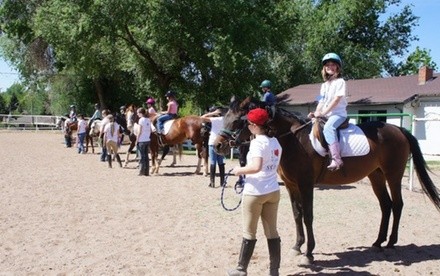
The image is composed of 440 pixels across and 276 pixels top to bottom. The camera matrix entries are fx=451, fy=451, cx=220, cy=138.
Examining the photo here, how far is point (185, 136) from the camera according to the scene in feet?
48.4

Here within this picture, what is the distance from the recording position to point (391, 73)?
47.4 m

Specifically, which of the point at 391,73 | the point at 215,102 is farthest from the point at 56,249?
the point at 391,73

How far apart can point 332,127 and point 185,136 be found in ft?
30.2

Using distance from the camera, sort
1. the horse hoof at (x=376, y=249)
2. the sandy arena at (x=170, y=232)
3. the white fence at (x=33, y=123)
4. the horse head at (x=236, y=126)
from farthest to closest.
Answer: the white fence at (x=33, y=123) → the horse hoof at (x=376, y=249) → the horse head at (x=236, y=126) → the sandy arena at (x=170, y=232)

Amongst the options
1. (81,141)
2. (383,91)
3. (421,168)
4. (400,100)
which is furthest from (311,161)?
(383,91)

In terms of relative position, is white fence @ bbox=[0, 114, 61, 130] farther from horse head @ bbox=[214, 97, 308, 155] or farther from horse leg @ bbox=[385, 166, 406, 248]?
horse leg @ bbox=[385, 166, 406, 248]

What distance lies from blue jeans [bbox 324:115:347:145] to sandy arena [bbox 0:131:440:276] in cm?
158

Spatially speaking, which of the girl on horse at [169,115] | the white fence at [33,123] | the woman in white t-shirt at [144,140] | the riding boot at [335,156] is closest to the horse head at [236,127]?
the riding boot at [335,156]

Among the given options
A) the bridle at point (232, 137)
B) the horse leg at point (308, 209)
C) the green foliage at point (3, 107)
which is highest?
the green foliage at point (3, 107)

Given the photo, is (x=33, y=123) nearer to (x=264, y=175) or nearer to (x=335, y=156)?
(x=335, y=156)

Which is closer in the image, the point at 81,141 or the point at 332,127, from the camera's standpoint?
the point at 332,127

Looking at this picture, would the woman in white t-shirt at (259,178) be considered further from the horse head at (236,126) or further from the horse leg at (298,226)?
the horse leg at (298,226)

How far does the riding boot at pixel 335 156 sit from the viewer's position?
19.3ft

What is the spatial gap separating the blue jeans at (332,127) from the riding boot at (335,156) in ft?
0.19
